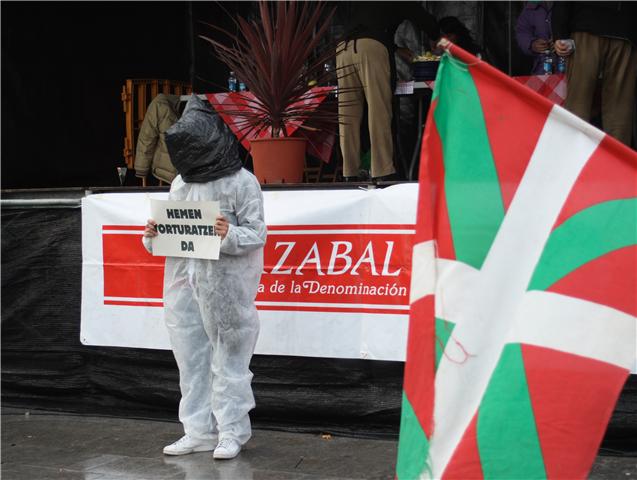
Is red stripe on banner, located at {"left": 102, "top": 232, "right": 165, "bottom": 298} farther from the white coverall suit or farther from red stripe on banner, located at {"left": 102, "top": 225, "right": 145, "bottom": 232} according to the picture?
the white coverall suit

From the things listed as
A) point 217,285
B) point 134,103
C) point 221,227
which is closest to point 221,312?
point 217,285

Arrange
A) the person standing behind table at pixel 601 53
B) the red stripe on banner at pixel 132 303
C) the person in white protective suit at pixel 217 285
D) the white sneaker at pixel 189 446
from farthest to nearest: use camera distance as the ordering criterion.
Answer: the person standing behind table at pixel 601 53 → the red stripe on banner at pixel 132 303 → the white sneaker at pixel 189 446 → the person in white protective suit at pixel 217 285

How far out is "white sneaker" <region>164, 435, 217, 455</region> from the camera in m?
6.02

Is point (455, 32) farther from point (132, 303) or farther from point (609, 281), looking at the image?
point (609, 281)

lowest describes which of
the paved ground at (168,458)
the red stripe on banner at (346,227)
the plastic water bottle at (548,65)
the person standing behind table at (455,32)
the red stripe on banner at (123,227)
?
the paved ground at (168,458)

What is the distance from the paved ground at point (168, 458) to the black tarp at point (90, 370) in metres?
0.17

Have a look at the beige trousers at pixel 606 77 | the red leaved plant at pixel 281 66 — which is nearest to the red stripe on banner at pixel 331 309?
the red leaved plant at pixel 281 66

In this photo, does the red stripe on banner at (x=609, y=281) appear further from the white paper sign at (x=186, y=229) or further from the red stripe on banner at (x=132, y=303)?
the red stripe on banner at (x=132, y=303)

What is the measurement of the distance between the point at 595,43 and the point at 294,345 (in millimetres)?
3361

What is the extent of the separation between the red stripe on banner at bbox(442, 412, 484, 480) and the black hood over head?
2.68 m

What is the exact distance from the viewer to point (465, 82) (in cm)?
367

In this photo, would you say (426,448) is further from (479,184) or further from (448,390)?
(479,184)

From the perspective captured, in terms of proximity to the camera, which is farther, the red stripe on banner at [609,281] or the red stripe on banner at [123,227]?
the red stripe on banner at [123,227]

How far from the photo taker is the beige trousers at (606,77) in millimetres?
7715
